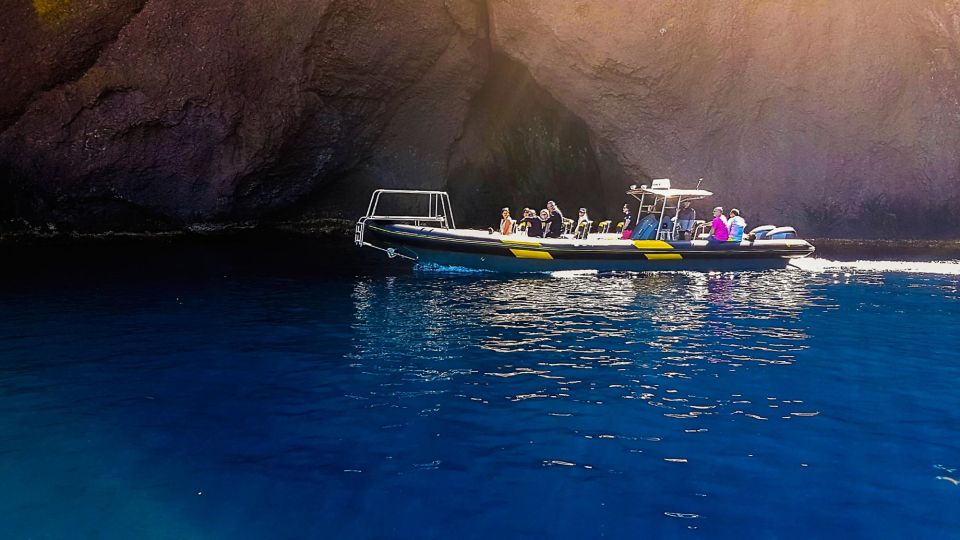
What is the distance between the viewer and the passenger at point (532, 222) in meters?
21.8

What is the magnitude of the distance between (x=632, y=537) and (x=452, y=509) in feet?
4.99

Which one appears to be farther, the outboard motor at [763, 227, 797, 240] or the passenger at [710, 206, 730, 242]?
the outboard motor at [763, 227, 797, 240]

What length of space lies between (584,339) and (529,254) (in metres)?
7.67

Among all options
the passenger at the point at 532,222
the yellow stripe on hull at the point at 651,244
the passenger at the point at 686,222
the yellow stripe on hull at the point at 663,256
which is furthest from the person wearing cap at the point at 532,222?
the passenger at the point at 686,222

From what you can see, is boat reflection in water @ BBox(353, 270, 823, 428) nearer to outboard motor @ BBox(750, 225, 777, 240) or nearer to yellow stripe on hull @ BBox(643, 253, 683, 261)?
yellow stripe on hull @ BBox(643, 253, 683, 261)

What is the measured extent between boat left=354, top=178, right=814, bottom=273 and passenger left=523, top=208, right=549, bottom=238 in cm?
38

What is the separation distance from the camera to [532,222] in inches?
886

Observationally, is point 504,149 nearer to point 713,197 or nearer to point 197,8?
point 713,197

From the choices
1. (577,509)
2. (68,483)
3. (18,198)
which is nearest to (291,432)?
(68,483)

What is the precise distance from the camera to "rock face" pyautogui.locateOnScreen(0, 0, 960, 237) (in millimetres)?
25297

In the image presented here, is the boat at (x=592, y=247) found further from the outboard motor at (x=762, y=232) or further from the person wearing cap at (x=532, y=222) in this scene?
the person wearing cap at (x=532, y=222)

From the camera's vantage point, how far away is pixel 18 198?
1040 inches

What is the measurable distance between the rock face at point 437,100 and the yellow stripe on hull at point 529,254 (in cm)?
1132

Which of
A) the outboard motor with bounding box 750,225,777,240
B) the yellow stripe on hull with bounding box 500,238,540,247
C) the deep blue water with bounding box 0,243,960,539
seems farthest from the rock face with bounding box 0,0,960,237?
the deep blue water with bounding box 0,243,960,539
